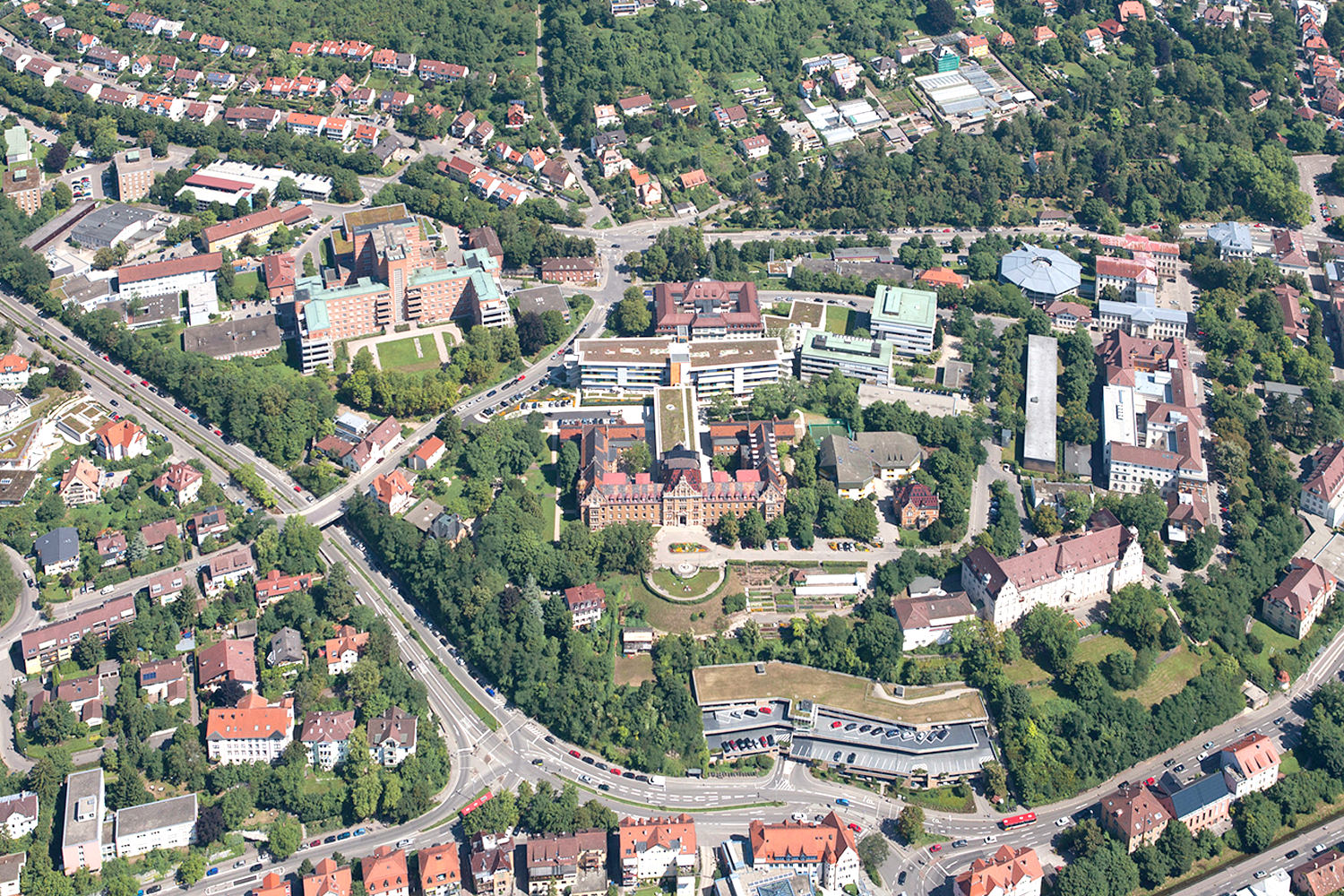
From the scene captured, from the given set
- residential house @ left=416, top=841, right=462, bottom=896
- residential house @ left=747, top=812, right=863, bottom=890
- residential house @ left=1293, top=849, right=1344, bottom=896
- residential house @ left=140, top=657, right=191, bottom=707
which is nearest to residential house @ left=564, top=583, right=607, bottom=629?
residential house @ left=416, top=841, right=462, bottom=896

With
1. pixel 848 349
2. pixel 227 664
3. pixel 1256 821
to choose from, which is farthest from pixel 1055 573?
pixel 227 664

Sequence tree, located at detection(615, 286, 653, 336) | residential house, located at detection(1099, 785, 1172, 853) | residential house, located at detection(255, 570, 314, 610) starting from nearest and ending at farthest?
residential house, located at detection(1099, 785, 1172, 853)
residential house, located at detection(255, 570, 314, 610)
tree, located at detection(615, 286, 653, 336)

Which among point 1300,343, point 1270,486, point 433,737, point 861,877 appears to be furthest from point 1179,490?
point 433,737

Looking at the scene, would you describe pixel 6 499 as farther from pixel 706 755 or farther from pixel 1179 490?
pixel 1179 490

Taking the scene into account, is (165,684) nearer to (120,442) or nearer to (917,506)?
(120,442)

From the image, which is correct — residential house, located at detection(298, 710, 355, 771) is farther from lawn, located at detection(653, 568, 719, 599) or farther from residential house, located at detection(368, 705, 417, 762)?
lawn, located at detection(653, 568, 719, 599)

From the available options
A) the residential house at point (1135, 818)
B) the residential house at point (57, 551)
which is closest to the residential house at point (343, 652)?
the residential house at point (57, 551)
